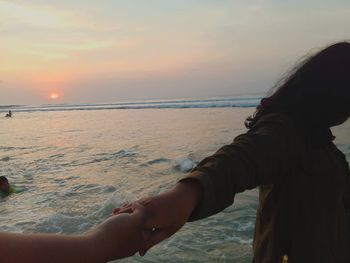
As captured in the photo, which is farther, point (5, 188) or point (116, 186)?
point (116, 186)

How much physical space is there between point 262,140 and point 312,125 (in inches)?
12.2

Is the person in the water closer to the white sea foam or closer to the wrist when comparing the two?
the white sea foam

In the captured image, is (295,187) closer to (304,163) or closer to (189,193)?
(304,163)

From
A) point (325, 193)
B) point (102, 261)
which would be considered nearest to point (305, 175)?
point (325, 193)

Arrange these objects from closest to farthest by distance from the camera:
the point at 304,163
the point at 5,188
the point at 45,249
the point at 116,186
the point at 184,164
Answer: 1. the point at 45,249
2. the point at 304,163
3. the point at 5,188
4. the point at 116,186
5. the point at 184,164

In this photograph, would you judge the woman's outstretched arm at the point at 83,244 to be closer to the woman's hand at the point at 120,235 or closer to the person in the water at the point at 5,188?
the woman's hand at the point at 120,235

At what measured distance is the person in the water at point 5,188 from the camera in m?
10.1

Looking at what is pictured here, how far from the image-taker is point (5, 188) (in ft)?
33.6

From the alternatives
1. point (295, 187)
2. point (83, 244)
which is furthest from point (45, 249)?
point (295, 187)

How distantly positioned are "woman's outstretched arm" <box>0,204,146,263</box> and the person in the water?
971 cm

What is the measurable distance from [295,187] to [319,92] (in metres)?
0.42

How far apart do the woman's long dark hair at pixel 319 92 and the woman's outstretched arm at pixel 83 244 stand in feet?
2.66

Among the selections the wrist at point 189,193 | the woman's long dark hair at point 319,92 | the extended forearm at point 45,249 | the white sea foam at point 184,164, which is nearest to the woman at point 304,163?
the woman's long dark hair at point 319,92

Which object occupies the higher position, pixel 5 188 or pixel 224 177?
pixel 224 177
